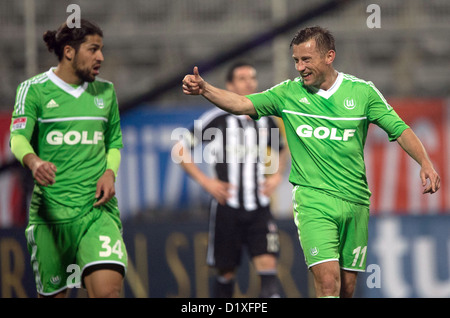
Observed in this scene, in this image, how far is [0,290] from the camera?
8812 millimetres

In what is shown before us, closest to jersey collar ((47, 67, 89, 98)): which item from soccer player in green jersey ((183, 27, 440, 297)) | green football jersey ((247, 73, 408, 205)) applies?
soccer player in green jersey ((183, 27, 440, 297))

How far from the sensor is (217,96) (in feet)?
17.6

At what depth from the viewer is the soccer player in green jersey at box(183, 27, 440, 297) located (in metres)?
5.34

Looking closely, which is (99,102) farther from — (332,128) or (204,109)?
(204,109)

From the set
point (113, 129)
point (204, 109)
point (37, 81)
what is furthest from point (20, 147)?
point (204, 109)

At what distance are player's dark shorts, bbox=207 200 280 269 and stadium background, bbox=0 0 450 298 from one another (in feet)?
4.18

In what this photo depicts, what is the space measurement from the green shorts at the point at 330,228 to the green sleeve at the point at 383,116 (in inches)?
21.6

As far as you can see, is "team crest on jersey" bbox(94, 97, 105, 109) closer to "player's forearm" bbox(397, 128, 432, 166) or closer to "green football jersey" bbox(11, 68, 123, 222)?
"green football jersey" bbox(11, 68, 123, 222)

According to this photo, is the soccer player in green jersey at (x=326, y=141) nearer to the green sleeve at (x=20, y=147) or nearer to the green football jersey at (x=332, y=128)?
the green football jersey at (x=332, y=128)

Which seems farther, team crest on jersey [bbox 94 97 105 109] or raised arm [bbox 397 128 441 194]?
team crest on jersey [bbox 94 97 105 109]

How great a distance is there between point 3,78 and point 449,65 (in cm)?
649
